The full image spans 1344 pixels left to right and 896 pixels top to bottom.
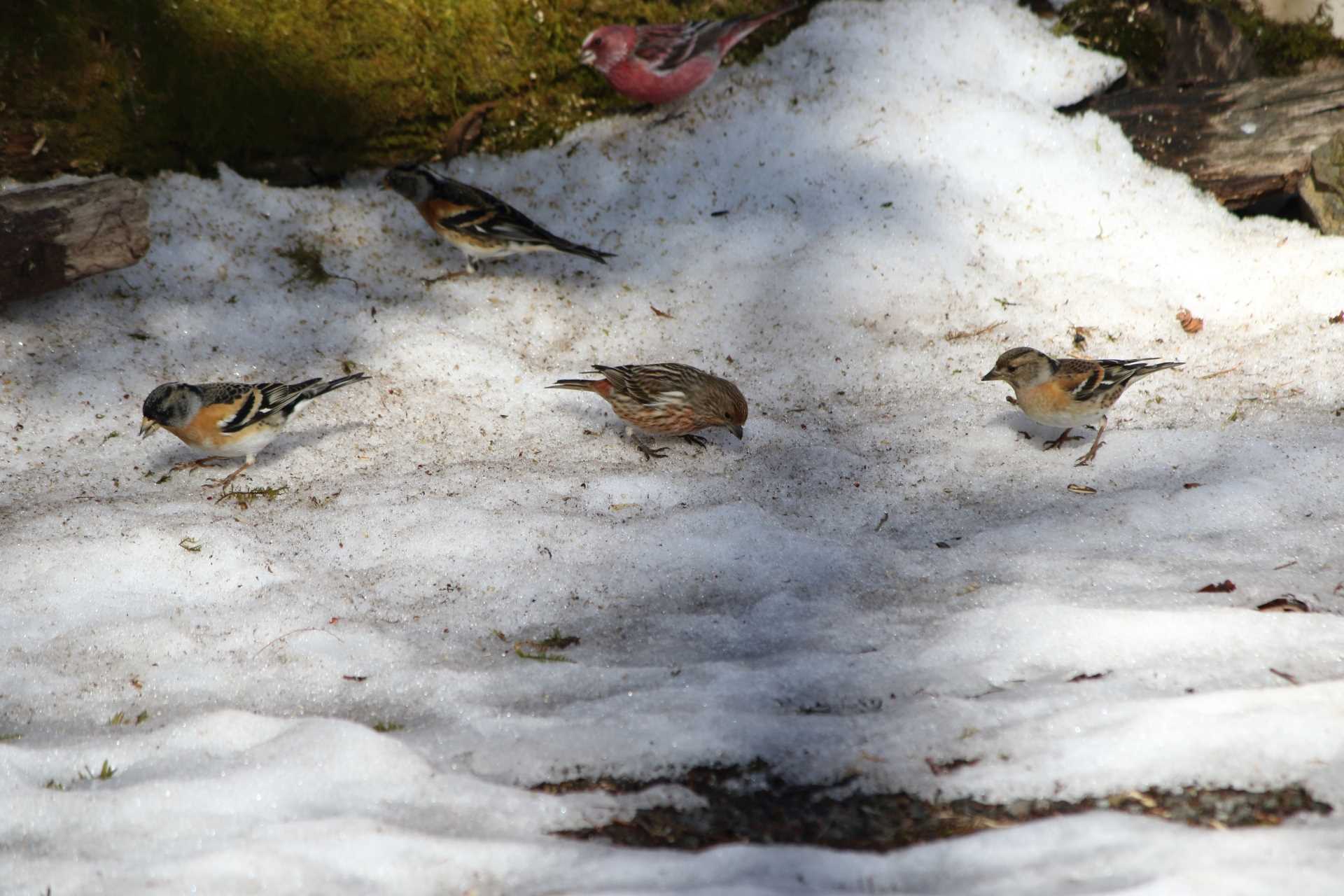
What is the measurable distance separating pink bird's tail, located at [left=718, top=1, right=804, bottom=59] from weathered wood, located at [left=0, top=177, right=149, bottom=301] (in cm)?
393

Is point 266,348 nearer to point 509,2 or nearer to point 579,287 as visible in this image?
point 579,287

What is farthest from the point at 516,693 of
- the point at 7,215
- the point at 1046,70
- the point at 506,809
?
the point at 1046,70

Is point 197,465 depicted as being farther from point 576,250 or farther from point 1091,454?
point 1091,454

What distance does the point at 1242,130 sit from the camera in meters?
7.03

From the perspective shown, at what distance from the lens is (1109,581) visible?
405 centimetres

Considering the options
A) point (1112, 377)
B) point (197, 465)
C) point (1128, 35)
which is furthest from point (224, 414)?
point (1128, 35)

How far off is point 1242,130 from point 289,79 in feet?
20.3

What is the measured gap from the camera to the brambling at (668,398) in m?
5.36

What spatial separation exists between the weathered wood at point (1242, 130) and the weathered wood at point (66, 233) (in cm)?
629

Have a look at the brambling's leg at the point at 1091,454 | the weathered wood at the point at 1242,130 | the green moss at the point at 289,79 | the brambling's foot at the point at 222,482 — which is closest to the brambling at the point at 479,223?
the green moss at the point at 289,79

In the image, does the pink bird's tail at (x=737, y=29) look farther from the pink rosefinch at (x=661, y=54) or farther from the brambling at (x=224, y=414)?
the brambling at (x=224, y=414)

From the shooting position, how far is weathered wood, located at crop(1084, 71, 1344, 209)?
6.89 metres

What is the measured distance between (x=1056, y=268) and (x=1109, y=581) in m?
3.17

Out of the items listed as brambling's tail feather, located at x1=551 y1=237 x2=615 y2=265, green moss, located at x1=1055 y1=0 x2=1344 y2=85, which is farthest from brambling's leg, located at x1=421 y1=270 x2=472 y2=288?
green moss, located at x1=1055 y1=0 x2=1344 y2=85
